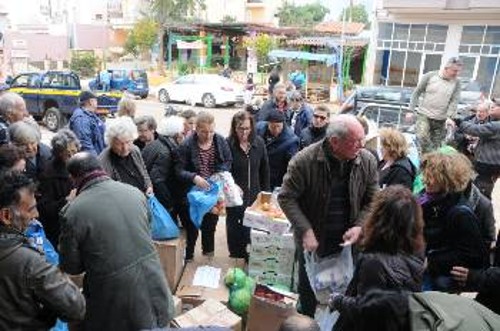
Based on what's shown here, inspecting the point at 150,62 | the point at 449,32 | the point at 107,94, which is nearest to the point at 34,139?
the point at 107,94

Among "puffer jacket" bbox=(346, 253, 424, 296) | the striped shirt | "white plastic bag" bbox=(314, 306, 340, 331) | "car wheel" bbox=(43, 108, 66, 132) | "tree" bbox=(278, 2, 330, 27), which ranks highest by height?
"tree" bbox=(278, 2, 330, 27)

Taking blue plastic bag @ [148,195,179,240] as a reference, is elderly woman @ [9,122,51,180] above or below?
above

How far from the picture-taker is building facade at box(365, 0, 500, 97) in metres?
20.5

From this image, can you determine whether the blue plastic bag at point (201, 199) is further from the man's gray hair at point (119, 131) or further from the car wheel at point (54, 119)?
the car wheel at point (54, 119)

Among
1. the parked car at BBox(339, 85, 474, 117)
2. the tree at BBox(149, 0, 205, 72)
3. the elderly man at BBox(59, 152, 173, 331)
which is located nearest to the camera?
the elderly man at BBox(59, 152, 173, 331)

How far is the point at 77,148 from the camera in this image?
13.9ft

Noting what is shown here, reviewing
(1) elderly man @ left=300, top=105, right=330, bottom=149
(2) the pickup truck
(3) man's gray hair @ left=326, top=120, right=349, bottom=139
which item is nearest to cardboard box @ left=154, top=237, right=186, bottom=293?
(3) man's gray hair @ left=326, top=120, right=349, bottom=139

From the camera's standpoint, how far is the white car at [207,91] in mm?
19906

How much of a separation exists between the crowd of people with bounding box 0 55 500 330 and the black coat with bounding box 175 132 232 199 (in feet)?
0.04

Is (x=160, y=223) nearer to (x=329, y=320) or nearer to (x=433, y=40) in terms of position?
(x=329, y=320)

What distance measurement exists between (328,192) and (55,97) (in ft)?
40.4

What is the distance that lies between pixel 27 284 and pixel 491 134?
17.7 feet

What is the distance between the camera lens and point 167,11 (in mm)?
31922

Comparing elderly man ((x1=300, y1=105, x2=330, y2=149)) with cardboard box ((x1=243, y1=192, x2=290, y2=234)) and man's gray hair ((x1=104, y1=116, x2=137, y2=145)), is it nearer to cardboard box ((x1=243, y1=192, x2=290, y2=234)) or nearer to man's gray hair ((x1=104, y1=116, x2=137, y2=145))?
cardboard box ((x1=243, y1=192, x2=290, y2=234))
